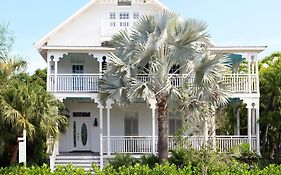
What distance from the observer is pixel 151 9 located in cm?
2616

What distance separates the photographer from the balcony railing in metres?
23.3

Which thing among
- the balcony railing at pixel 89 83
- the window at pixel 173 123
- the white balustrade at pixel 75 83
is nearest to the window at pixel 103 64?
the white balustrade at pixel 75 83

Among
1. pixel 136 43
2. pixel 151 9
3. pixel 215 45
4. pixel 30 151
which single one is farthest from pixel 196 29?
pixel 30 151

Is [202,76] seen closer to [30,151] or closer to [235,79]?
[235,79]

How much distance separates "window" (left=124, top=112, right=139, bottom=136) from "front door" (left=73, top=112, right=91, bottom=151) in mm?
1994

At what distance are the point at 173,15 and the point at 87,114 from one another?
8459 mm

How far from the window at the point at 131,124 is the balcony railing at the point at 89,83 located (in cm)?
325

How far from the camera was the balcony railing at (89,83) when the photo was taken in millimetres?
23344

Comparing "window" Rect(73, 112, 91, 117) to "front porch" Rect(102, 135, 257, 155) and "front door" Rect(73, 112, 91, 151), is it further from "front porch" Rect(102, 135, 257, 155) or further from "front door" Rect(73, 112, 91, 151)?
"front porch" Rect(102, 135, 257, 155)

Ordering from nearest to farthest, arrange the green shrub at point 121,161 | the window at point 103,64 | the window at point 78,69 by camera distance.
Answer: the green shrub at point 121,161 < the window at point 103,64 < the window at point 78,69

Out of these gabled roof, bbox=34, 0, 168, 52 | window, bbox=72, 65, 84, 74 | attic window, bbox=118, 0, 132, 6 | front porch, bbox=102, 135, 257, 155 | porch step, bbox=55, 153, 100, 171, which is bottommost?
porch step, bbox=55, 153, 100, 171

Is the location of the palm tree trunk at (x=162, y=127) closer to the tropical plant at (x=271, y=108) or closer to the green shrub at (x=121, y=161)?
the green shrub at (x=121, y=161)

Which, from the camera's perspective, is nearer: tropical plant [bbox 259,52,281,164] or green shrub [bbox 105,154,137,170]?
green shrub [bbox 105,154,137,170]

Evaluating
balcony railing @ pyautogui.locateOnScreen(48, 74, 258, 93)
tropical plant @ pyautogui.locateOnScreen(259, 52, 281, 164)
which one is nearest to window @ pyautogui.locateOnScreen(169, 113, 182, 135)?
balcony railing @ pyautogui.locateOnScreen(48, 74, 258, 93)
